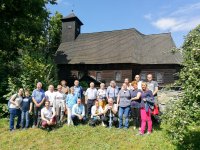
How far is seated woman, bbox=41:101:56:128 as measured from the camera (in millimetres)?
12719

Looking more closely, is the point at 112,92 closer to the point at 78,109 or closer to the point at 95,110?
the point at 95,110

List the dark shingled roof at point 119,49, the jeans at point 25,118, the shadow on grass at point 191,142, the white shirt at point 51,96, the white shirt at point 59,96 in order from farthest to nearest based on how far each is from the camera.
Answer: the dark shingled roof at point 119,49 < the white shirt at point 59,96 < the white shirt at point 51,96 < the jeans at point 25,118 < the shadow on grass at point 191,142

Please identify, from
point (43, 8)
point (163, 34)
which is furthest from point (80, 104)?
point (163, 34)

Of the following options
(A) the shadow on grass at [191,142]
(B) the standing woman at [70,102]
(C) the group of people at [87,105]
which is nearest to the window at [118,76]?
(C) the group of people at [87,105]

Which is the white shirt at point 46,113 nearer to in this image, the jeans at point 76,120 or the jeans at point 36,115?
the jeans at point 36,115

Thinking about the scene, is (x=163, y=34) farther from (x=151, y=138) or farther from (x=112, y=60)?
(x=151, y=138)

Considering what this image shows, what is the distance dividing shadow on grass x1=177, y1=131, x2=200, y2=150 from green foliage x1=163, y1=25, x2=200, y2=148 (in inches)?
76.9

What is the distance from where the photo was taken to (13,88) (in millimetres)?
15977

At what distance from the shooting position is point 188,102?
8250 millimetres

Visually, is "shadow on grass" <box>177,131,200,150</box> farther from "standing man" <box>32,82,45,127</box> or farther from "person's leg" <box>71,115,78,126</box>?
"standing man" <box>32,82,45,127</box>

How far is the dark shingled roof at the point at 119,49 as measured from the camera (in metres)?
34.5

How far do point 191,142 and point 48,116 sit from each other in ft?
20.1

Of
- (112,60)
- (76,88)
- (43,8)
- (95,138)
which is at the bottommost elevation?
(95,138)

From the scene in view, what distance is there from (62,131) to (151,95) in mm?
4092
